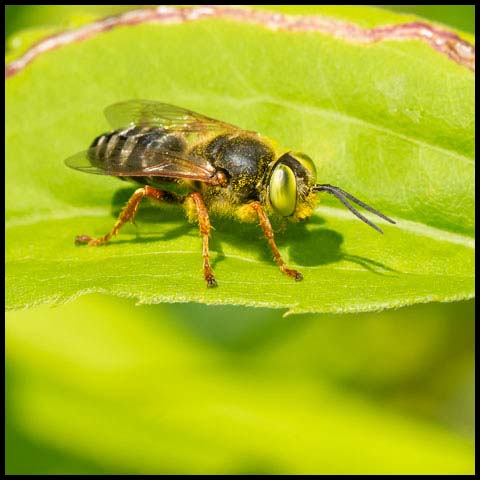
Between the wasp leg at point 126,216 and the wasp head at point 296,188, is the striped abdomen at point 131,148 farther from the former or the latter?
the wasp head at point 296,188

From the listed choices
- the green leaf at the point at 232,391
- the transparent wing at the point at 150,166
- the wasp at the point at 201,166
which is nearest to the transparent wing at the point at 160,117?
the wasp at the point at 201,166

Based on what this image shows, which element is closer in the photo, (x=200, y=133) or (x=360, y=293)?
(x=360, y=293)

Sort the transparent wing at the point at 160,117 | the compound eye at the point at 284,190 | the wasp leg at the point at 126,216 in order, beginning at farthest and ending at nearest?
the transparent wing at the point at 160,117 → the wasp leg at the point at 126,216 → the compound eye at the point at 284,190

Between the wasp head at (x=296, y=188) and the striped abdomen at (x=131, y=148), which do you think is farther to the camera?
the striped abdomen at (x=131, y=148)

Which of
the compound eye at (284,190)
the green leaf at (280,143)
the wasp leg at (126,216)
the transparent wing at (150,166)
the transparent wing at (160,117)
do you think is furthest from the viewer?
the transparent wing at (160,117)

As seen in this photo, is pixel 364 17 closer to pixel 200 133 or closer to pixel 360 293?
pixel 200 133

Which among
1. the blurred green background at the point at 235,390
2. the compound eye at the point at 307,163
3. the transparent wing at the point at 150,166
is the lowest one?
the blurred green background at the point at 235,390

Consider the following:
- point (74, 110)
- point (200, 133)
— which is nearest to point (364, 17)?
point (200, 133)

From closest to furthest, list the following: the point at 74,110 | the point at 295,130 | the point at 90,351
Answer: the point at 295,130
the point at 74,110
the point at 90,351
